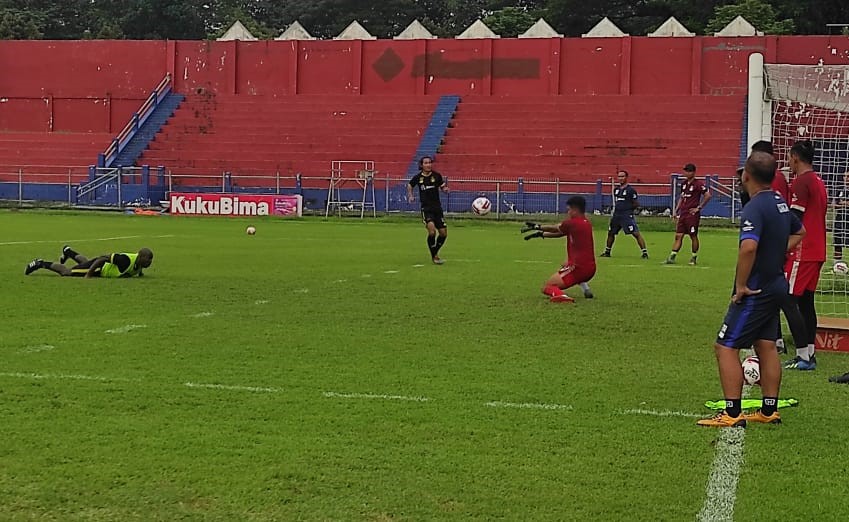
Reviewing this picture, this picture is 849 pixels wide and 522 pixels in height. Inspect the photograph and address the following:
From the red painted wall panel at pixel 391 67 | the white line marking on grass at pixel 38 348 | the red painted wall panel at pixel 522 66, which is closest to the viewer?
the white line marking on grass at pixel 38 348

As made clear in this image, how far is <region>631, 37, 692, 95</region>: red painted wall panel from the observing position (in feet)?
148

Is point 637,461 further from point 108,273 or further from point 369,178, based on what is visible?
point 369,178

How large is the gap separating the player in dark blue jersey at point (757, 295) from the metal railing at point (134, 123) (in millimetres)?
40000

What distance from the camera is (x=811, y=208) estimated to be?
30.8 feet

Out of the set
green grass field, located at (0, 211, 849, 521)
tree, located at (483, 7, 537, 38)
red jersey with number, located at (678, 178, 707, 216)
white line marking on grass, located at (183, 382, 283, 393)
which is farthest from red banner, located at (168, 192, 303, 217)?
tree, located at (483, 7, 537, 38)

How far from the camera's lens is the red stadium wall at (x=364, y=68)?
1759 inches

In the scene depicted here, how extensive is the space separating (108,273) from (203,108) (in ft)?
110

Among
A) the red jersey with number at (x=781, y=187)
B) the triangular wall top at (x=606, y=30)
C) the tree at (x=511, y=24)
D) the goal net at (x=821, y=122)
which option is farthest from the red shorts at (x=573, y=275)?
the tree at (x=511, y=24)

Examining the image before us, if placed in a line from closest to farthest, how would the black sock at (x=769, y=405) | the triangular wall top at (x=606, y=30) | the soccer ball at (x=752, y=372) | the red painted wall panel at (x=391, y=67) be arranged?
the black sock at (x=769, y=405) < the soccer ball at (x=752, y=372) < the red painted wall panel at (x=391, y=67) < the triangular wall top at (x=606, y=30)

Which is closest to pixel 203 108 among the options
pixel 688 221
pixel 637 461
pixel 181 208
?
pixel 181 208

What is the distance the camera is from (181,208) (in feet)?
126

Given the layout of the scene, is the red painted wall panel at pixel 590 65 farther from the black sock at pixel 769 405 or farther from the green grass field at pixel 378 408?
the black sock at pixel 769 405

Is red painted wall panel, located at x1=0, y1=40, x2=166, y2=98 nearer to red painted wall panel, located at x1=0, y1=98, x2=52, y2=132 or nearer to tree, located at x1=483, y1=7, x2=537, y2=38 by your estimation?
red painted wall panel, located at x1=0, y1=98, x2=52, y2=132

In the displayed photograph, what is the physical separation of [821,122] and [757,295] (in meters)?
7.66
